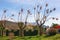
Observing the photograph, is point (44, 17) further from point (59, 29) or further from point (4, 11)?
point (59, 29)

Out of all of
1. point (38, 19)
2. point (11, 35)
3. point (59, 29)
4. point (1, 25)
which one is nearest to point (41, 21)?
point (38, 19)

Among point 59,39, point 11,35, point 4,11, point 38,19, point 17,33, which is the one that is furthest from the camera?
point 17,33

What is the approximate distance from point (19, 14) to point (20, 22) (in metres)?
5.69

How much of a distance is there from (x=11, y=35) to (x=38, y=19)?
126 ft

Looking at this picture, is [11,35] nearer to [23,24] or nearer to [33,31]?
[23,24]

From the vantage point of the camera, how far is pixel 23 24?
4888 cm

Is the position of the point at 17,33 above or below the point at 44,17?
below

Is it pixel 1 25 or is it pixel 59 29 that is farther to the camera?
pixel 59 29

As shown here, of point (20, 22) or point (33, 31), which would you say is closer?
point (20, 22)

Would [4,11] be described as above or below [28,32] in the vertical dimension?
above

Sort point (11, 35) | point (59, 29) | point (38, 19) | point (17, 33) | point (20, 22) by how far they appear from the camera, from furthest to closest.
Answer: point (59, 29), point (17, 33), point (20, 22), point (38, 19), point (11, 35)

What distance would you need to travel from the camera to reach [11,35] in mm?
2244

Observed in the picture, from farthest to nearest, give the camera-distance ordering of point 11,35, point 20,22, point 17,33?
point 17,33 → point 20,22 → point 11,35

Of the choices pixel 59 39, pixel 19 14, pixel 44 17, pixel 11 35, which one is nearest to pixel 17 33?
pixel 19 14
